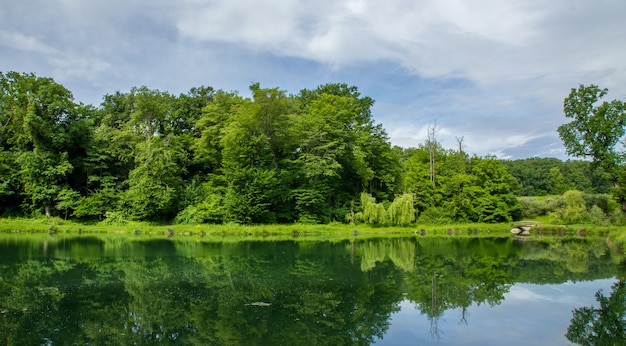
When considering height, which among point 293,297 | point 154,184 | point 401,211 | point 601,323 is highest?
point 154,184

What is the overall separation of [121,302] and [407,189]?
36620mm

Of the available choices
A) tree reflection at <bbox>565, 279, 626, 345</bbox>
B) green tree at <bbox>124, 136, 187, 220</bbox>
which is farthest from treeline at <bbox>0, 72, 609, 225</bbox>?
tree reflection at <bbox>565, 279, 626, 345</bbox>

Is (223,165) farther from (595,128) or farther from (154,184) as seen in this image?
(595,128)

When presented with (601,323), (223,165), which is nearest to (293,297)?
(601,323)

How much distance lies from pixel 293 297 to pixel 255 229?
23348 mm

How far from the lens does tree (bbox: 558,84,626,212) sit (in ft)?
125

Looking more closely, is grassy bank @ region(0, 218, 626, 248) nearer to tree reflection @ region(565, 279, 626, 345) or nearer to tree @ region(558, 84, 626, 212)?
tree @ region(558, 84, 626, 212)

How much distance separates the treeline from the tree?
7.61 m

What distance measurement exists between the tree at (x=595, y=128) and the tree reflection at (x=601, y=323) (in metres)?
31.5

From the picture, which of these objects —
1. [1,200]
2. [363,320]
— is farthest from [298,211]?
[363,320]

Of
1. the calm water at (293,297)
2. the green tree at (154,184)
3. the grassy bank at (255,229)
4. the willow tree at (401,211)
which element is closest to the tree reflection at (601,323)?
the calm water at (293,297)

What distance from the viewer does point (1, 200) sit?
39406mm

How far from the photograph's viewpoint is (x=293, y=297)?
39.2 feet

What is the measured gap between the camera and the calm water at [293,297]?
875cm
